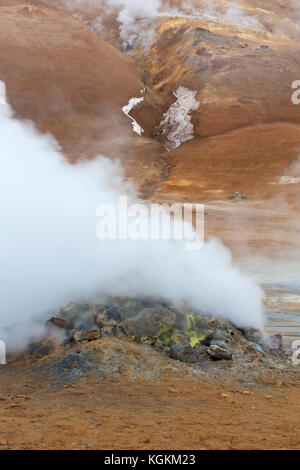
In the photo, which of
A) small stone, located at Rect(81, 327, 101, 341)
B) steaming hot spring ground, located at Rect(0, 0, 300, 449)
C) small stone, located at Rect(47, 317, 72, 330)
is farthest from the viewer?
small stone, located at Rect(47, 317, 72, 330)

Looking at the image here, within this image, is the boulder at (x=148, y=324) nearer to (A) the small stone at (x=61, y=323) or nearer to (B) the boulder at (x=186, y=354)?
(B) the boulder at (x=186, y=354)

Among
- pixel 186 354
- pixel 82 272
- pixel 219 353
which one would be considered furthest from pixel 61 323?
pixel 219 353

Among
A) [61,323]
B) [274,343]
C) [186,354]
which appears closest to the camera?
[186,354]

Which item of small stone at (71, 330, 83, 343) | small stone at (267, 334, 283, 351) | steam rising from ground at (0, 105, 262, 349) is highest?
steam rising from ground at (0, 105, 262, 349)

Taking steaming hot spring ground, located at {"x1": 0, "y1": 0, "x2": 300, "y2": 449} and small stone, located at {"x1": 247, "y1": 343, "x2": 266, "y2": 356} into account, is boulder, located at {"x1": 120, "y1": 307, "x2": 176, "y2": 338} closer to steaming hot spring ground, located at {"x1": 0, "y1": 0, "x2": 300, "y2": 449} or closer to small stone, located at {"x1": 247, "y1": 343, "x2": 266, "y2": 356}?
steaming hot spring ground, located at {"x1": 0, "y1": 0, "x2": 300, "y2": 449}

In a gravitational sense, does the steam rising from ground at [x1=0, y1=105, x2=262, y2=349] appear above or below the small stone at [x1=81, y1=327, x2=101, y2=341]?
above

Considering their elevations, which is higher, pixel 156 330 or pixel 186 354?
pixel 156 330

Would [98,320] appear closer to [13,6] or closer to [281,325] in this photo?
[281,325]

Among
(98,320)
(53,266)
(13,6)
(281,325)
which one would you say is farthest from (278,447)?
(13,6)

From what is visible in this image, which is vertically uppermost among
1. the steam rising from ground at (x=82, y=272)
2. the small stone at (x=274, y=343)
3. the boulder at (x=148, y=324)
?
the steam rising from ground at (x=82, y=272)

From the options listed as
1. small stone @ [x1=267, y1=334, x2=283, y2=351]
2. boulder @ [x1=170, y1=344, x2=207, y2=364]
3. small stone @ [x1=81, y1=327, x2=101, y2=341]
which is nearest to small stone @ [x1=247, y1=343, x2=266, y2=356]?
small stone @ [x1=267, y1=334, x2=283, y2=351]

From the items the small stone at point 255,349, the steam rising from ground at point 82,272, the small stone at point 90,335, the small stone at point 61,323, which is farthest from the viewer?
the steam rising from ground at point 82,272

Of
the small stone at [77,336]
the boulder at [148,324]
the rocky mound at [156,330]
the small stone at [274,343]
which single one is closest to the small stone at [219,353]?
the rocky mound at [156,330]

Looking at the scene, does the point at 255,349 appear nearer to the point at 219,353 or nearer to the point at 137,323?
the point at 219,353
